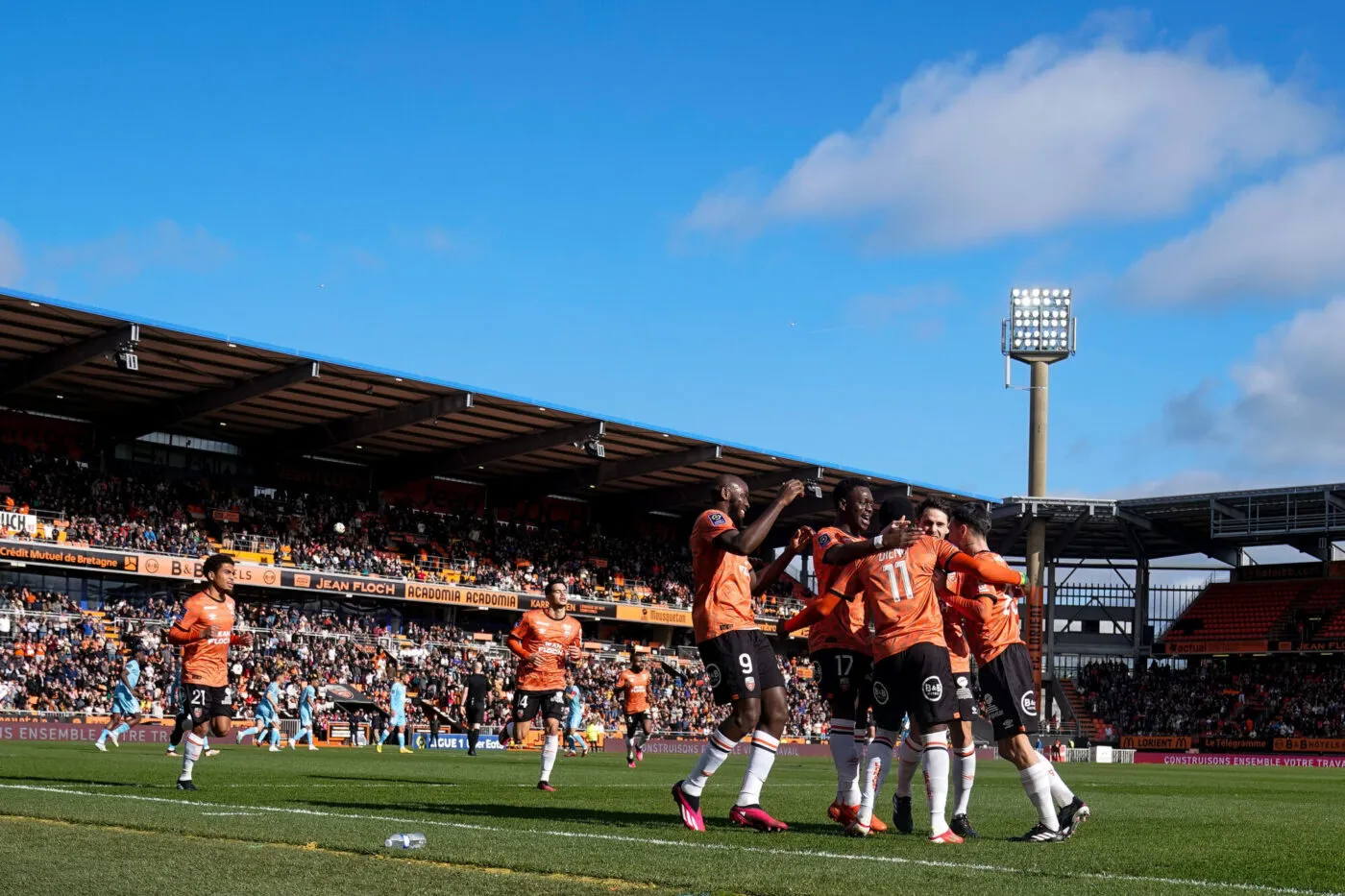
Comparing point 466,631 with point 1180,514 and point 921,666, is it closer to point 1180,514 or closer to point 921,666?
point 1180,514

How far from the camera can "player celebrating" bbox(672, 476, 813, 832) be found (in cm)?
952

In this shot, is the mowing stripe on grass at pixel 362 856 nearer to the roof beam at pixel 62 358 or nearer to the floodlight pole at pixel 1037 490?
the roof beam at pixel 62 358

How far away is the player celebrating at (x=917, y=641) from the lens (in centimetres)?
884

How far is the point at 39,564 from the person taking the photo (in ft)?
143

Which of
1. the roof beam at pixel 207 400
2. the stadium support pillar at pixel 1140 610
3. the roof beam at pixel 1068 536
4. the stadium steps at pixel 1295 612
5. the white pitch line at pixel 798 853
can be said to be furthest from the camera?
the stadium support pillar at pixel 1140 610

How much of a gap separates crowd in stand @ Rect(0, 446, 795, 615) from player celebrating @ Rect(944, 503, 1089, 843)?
111 feet

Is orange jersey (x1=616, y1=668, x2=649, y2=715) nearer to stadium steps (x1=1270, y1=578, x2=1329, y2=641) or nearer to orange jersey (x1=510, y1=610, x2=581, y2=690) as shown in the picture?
orange jersey (x1=510, y1=610, x2=581, y2=690)

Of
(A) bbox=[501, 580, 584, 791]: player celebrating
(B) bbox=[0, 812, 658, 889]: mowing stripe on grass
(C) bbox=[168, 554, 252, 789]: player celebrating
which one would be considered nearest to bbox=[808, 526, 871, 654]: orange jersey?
(B) bbox=[0, 812, 658, 889]: mowing stripe on grass

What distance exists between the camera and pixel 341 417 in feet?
163

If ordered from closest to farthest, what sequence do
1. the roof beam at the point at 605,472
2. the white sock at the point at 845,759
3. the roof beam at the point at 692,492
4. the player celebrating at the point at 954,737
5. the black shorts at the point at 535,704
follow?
the player celebrating at the point at 954,737 → the white sock at the point at 845,759 → the black shorts at the point at 535,704 → the roof beam at the point at 605,472 → the roof beam at the point at 692,492

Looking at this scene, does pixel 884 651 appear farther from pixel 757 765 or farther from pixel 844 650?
pixel 844 650

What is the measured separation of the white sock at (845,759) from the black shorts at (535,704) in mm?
5421

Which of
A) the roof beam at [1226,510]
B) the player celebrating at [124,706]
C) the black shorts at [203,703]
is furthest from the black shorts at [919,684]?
the roof beam at [1226,510]

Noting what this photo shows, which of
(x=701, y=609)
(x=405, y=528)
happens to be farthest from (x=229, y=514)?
(x=701, y=609)
